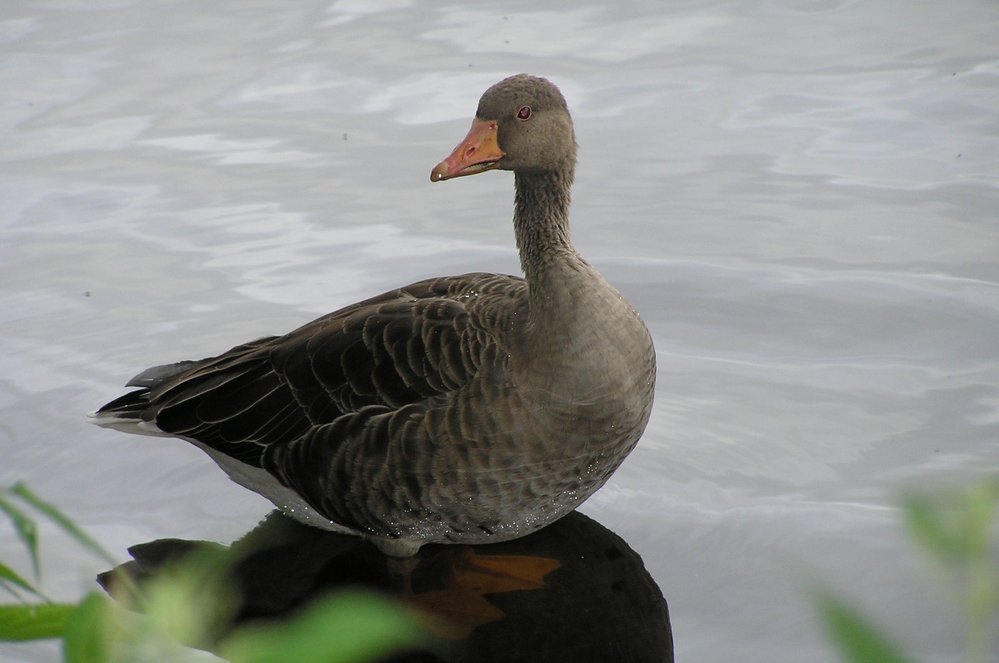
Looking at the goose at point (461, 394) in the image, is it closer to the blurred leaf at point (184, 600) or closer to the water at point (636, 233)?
the water at point (636, 233)

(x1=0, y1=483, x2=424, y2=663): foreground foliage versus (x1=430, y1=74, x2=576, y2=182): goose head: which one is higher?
(x1=0, y1=483, x2=424, y2=663): foreground foliage

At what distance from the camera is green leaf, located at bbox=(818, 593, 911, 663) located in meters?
0.72

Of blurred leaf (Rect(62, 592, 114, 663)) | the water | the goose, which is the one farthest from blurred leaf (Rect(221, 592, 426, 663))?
the goose

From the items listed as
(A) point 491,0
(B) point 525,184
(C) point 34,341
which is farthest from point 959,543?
(A) point 491,0

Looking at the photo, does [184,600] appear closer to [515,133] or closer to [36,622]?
[36,622]

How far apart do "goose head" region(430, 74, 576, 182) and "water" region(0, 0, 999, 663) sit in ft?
5.33

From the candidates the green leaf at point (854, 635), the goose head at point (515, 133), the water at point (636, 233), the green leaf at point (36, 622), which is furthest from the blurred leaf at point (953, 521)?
the goose head at point (515, 133)

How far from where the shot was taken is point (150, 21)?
1133cm

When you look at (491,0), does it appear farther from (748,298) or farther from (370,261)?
(748,298)

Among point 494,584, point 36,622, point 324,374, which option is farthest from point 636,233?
point 36,622

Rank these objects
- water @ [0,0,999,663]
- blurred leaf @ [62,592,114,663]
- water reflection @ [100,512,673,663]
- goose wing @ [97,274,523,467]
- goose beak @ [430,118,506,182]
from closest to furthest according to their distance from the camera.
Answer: blurred leaf @ [62,592,114,663], water reflection @ [100,512,673,663], goose wing @ [97,274,523,467], goose beak @ [430,118,506,182], water @ [0,0,999,663]

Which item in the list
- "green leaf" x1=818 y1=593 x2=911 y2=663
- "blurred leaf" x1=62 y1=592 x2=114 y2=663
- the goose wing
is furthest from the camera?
the goose wing

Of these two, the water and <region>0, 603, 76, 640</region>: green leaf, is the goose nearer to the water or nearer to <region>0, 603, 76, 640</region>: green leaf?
the water

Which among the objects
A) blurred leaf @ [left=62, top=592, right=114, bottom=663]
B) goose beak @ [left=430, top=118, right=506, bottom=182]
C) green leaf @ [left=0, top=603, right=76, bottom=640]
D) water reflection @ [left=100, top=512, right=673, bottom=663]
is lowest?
water reflection @ [left=100, top=512, right=673, bottom=663]
